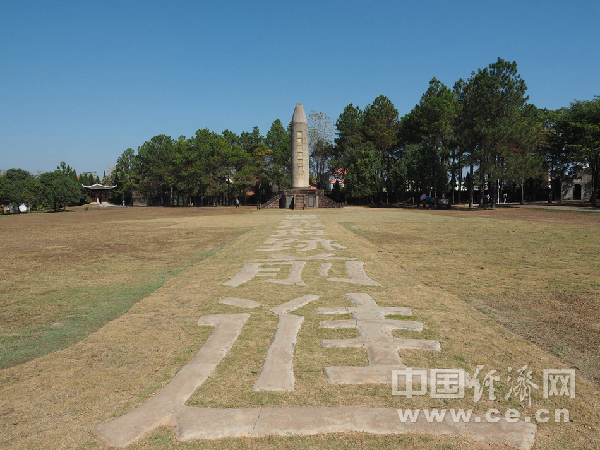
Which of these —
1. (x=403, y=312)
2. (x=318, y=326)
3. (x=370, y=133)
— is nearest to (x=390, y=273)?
(x=403, y=312)

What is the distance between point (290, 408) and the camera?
8.16 feet

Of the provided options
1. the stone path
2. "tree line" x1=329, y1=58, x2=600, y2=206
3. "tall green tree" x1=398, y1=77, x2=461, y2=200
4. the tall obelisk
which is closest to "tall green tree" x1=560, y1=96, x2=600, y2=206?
"tree line" x1=329, y1=58, x2=600, y2=206

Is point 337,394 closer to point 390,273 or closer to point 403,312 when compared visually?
point 403,312

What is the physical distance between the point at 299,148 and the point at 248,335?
36673 mm

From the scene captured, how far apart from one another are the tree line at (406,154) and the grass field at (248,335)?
26122 millimetres

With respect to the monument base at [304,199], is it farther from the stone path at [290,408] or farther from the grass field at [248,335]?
the stone path at [290,408]

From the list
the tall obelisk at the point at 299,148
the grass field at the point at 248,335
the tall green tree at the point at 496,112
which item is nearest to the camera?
the grass field at the point at 248,335

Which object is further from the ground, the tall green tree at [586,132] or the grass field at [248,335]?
the tall green tree at [586,132]

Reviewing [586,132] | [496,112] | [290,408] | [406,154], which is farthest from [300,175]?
[290,408]

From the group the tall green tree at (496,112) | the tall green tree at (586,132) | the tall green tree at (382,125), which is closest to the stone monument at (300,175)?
the tall green tree at (382,125)

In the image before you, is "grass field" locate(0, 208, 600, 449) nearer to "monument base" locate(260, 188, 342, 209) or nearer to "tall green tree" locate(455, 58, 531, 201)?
"tall green tree" locate(455, 58, 531, 201)

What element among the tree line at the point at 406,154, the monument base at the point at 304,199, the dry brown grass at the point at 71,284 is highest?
the tree line at the point at 406,154

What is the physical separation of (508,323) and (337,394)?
2552 mm

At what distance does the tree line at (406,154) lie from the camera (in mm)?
30500
